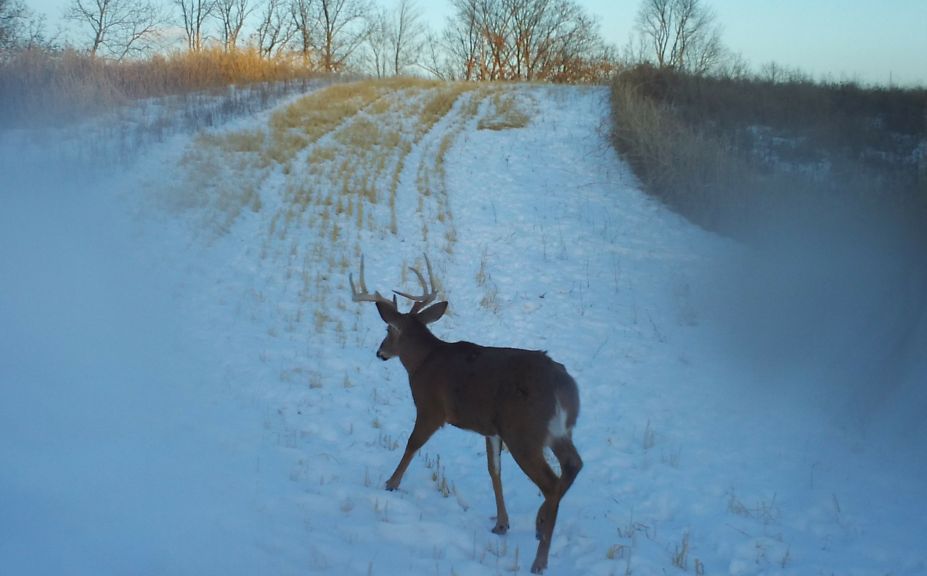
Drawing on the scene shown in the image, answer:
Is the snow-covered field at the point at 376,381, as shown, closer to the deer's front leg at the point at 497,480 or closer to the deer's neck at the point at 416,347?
the deer's front leg at the point at 497,480

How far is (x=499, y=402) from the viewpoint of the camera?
573 centimetres

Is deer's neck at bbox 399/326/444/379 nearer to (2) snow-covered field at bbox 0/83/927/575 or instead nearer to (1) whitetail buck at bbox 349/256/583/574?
(1) whitetail buck at bbox 349/256/583/574

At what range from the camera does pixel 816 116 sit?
21312mm

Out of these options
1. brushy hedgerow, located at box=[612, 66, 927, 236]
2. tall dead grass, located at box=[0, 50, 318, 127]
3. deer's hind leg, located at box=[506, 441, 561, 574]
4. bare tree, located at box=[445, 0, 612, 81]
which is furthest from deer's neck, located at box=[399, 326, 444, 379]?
bare tree, located at box=[445, 0, 612, 81]

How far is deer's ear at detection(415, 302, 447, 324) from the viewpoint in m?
7.09

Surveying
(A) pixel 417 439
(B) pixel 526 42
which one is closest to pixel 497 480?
(A) pixel 417 439

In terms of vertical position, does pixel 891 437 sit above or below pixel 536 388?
below

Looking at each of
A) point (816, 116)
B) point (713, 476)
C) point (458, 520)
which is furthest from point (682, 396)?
point (816, 116)

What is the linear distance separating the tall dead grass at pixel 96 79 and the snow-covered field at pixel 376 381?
6.87ft

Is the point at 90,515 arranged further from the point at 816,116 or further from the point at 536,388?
the point at 816,116

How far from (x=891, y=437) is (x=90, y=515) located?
7.51 meters

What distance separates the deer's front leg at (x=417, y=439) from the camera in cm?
637

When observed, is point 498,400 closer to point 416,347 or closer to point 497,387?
point 497,387

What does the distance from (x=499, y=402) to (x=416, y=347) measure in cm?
130
